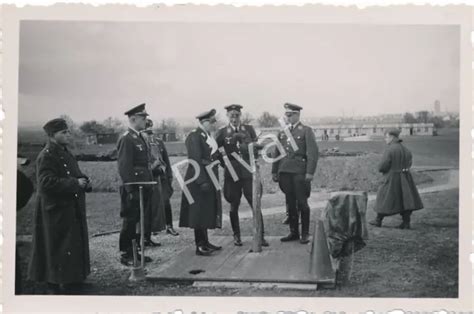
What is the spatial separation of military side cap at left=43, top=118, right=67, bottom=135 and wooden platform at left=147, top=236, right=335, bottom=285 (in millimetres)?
1724

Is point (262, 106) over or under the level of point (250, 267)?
over

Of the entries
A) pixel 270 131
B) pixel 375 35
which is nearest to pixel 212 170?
pixel 270 131

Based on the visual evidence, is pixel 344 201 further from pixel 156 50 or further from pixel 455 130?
pixel 156 50

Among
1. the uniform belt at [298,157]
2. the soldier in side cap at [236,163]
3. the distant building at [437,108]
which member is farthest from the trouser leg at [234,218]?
the distant building at [437,108]

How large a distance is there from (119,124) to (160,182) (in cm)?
77

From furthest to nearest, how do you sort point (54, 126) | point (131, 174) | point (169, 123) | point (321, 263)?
point (169, 123) → point (131, 174) → point (54, 126) → point (321, 263)

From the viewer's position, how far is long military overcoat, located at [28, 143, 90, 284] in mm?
5270

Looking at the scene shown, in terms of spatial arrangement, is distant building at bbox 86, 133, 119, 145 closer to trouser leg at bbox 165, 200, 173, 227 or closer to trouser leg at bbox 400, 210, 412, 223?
trouser leg at bbox 165, 200, 173, 227

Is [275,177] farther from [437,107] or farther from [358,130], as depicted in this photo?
[437,107]

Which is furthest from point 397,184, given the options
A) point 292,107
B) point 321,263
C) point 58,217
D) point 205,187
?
point 58,217

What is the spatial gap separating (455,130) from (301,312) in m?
2.51

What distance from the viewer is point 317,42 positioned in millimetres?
5719

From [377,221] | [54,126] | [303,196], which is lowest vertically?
[377,221]

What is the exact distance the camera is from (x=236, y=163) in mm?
5867
